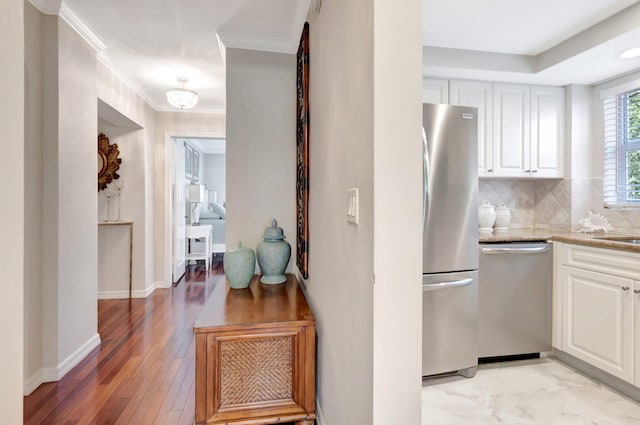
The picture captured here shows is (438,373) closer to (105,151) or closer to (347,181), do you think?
(347,181)

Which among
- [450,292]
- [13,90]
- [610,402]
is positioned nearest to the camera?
[13,90]

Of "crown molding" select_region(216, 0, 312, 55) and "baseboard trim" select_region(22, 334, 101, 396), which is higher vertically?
"crown molding" select_region(216, 0, 312, 55)

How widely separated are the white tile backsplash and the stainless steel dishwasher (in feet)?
2.19

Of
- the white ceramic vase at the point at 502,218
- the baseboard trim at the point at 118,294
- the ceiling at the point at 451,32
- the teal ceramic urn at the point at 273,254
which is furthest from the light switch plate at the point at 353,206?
the baseboard trim at the point at 118,294

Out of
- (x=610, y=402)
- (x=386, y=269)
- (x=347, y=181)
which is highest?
(x=347, y=181)

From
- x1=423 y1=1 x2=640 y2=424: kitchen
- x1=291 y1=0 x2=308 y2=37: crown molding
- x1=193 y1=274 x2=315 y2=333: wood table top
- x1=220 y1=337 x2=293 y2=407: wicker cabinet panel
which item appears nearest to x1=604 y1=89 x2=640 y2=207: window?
x1=423 y1=1 x2=640 y2=424: kitchen

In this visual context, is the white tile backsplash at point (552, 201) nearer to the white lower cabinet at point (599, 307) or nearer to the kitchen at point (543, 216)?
the kitchen at point (543, 216)

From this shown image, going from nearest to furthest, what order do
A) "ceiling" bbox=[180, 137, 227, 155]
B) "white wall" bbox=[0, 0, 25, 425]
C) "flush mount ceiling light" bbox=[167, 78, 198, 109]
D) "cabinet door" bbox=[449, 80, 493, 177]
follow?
1. "white wall" bbox=[0, 0, 25, 425]
2. "cabinet door" bbox=[449, 80, 493, 177]
3. "flush mount ceiling light" bbox=[167, 78, 198, 109]
4. "ceiling" bbox=[180, 137, 227, 155]

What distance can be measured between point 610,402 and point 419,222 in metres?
2.12

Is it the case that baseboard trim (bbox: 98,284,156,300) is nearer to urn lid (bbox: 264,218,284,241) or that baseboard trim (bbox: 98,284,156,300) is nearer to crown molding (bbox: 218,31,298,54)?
urn lid (bbox: 264,218,284,241)

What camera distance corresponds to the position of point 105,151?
405 centimetres

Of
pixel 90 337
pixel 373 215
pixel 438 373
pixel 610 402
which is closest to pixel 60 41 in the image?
pixel 90 337

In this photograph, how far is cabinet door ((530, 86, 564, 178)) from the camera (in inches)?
113

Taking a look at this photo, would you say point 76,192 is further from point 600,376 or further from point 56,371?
point 600,376
